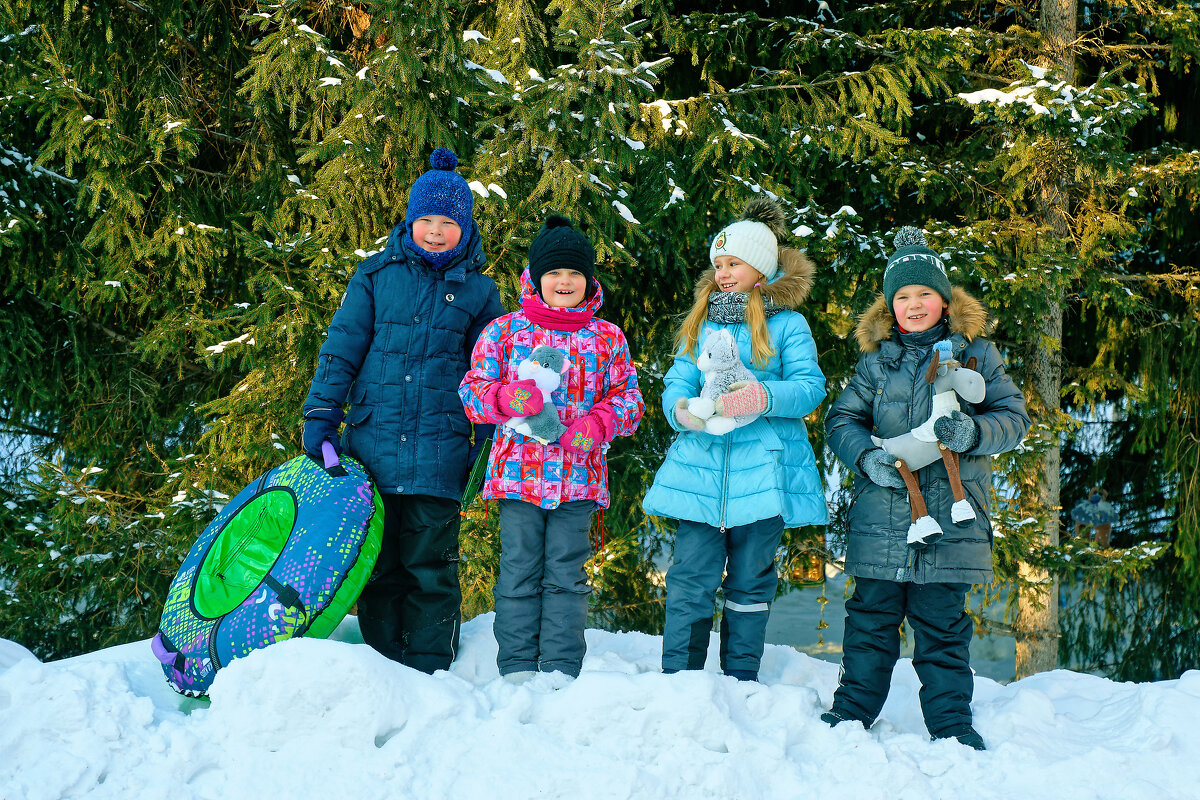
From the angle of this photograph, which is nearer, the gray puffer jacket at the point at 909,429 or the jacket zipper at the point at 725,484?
the gray puffer jacket at the point at 909,429

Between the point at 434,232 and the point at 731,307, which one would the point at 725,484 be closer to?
the point at 731,307

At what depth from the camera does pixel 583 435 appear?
3242 millimetres

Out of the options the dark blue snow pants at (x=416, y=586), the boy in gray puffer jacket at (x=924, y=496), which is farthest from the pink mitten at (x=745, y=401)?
the dark blue snow pants at (x=416, y=586)

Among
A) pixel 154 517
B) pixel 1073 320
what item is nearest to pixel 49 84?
pixel 154 517

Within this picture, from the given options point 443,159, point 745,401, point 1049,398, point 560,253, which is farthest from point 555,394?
point 1049,398

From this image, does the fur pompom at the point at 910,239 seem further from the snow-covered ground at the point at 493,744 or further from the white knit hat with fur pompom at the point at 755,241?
the snow-covered ground at the point at 493,744

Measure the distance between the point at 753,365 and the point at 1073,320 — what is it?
17.9 feet

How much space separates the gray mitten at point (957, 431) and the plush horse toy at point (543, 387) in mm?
1371

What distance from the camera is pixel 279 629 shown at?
305cm

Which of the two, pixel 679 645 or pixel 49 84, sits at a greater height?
pixel 49 84

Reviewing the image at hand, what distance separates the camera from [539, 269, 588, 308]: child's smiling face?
11.3 feet

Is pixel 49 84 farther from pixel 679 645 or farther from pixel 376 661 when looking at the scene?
pixel 679 645

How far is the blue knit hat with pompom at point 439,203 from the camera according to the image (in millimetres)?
3562

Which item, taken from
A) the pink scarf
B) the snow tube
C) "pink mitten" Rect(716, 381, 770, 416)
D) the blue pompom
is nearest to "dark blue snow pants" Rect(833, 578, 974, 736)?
A: "pink mitten" Rect(716, 381, 770, 416)
